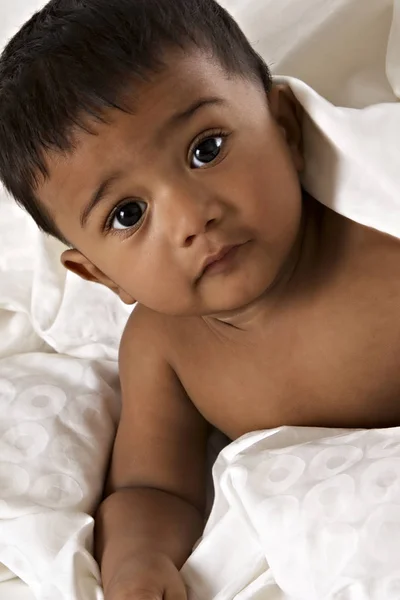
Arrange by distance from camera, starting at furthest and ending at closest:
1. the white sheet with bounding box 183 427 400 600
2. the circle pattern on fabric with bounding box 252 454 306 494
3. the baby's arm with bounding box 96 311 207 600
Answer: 1. the baby's arm with bounding box 96 311 207 600
2. the circle pattern on fabric with bounding box 252 454 306 494
3. the white sheet with bounding box 183 427 400 600

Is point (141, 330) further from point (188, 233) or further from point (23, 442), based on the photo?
point (188, 233)

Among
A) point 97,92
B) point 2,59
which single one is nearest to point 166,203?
point 97,92

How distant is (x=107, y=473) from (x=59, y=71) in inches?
20.1

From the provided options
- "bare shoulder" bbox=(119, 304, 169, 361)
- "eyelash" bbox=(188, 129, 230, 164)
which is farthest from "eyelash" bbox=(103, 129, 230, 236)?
"bare shoulder" bbox=(119, 304, 169, 361)

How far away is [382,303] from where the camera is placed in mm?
968

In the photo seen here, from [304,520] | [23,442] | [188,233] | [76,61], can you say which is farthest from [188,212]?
[23,442]

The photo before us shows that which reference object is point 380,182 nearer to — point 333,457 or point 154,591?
point 333,457

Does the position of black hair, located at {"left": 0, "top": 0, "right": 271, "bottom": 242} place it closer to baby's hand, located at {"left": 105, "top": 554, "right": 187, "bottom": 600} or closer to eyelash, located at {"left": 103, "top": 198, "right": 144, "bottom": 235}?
eyelash, located at {"left": 103, "top": 198, "right": 144, "bottom": 235}

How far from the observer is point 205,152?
886 millimetres

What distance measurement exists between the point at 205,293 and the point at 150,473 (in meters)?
0.29

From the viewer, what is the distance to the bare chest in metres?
0.97

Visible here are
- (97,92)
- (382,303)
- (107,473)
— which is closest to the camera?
(97,92)

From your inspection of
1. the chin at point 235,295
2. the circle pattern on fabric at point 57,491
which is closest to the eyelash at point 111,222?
the chin at point 235,295

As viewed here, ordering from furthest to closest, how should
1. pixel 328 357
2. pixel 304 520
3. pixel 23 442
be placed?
pixel 23 442
pixel 328 357
pixel 304 520
